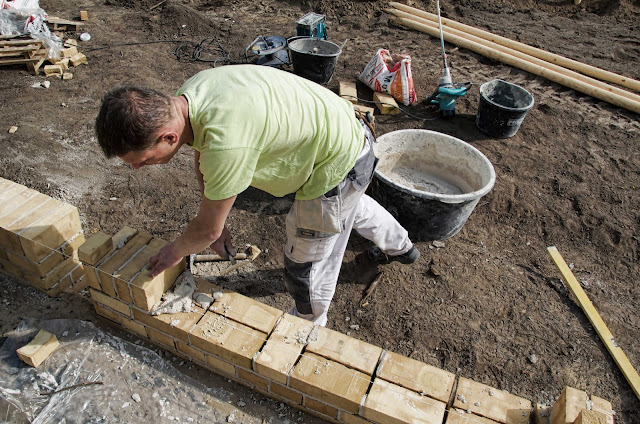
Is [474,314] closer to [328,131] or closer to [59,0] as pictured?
[328,131]

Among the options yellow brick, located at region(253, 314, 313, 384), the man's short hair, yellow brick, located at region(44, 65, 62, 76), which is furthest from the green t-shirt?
yellow brick, located at region(44, 65, 62, 76)

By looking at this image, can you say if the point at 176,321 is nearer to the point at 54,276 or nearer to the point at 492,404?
the point at 54,276

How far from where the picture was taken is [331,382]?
228 cm

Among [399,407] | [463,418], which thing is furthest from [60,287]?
[463,418]

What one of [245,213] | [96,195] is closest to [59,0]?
[96,195]

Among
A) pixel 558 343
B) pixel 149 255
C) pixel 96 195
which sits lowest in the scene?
pixel 558 343

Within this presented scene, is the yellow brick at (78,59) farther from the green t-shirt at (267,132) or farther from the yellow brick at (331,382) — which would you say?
the yellow brick at (331,382)

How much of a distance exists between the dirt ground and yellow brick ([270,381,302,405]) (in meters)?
0.90

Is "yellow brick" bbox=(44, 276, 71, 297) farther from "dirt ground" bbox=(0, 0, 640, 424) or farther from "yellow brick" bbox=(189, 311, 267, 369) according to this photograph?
"yellow brick" bbox=(189, 311, 267, 369)

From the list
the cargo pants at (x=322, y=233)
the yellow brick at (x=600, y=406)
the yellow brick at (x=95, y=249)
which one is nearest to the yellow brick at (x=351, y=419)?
the cargo pants at (x=322, y=233)

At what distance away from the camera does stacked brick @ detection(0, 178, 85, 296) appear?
2.66 metres

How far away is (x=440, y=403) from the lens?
224 cm

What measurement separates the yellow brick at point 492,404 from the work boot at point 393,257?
1332 mm

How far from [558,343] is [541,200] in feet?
5.83
